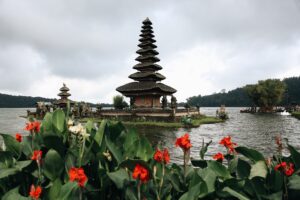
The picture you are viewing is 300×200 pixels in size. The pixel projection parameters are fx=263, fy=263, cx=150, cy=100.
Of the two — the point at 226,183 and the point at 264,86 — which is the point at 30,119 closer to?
the point at 226,183

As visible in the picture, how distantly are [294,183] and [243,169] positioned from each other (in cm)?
38

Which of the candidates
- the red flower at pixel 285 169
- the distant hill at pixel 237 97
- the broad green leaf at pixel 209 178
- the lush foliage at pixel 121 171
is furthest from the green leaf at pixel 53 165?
the distant hill at pixel 237 97

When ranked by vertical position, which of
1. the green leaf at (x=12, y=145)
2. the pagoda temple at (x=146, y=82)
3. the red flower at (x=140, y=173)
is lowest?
the red flower at (x=140, y=173)

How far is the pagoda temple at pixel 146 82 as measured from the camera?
36.9 m

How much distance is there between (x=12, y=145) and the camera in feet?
8.24

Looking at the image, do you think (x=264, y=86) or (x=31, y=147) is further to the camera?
(x=264, y=86)

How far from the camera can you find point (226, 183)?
206 cm

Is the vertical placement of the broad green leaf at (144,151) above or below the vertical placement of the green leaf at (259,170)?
above

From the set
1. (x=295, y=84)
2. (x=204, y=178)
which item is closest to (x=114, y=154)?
(x=204, y=178)

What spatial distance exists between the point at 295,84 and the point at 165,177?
148 metres

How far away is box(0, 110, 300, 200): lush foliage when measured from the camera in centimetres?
194

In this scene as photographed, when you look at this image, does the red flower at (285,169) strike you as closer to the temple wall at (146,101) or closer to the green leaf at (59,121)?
the green leaf at (59,121)

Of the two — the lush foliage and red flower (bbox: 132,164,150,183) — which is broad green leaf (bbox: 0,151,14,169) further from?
red flower (bbox: 132,164,150,183)

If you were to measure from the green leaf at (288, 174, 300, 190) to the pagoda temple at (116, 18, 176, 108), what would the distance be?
33.6 meters
